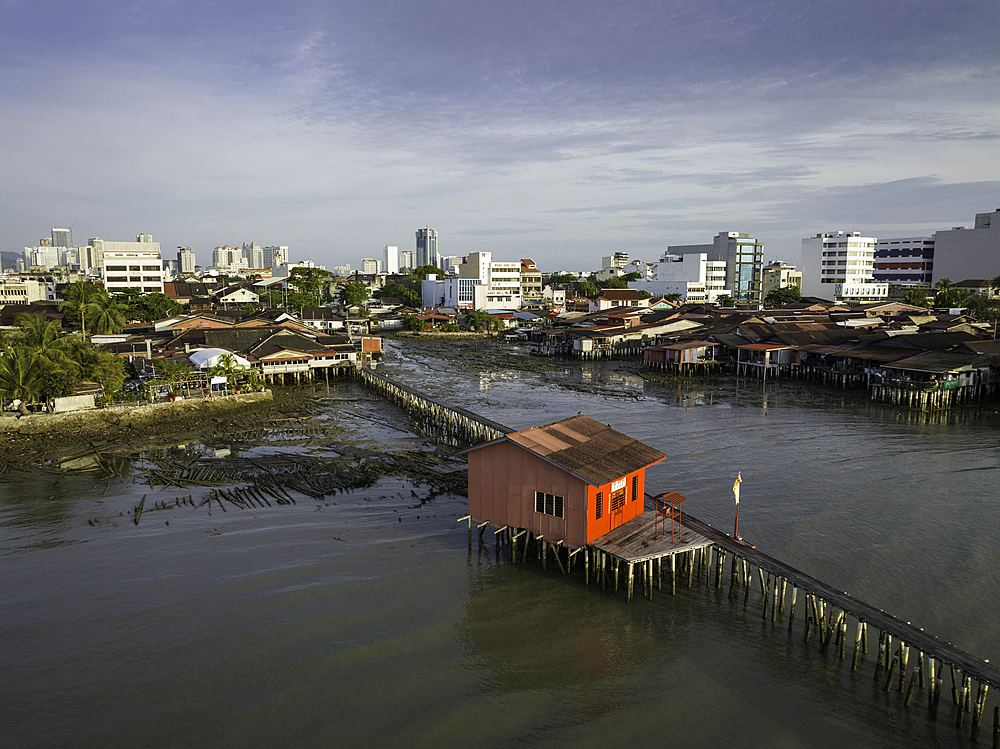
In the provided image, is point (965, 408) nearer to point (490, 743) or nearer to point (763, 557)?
point (763, 557)

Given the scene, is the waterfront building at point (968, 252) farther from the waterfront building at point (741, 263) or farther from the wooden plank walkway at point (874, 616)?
the wooden plank walkway at point (874, 616)

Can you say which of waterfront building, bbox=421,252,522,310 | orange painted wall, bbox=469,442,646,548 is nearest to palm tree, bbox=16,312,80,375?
orange painted wall, bbox=469,442,646,548

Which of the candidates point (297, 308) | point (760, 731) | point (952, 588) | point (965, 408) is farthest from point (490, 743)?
point (297, 308)

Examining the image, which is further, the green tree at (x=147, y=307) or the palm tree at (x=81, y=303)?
the green tree at (x=147, y=307)

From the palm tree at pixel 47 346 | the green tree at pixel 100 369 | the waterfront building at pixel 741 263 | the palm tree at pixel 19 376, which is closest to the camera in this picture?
the palm tree at pixel 19 376

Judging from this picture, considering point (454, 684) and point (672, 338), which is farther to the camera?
point (672, 338)

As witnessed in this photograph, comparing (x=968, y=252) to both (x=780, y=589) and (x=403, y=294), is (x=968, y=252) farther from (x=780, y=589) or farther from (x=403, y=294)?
(x=780, y=589)

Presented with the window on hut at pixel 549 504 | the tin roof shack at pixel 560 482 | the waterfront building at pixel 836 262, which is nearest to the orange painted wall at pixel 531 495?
the tin roof shack at pixel 560 482
